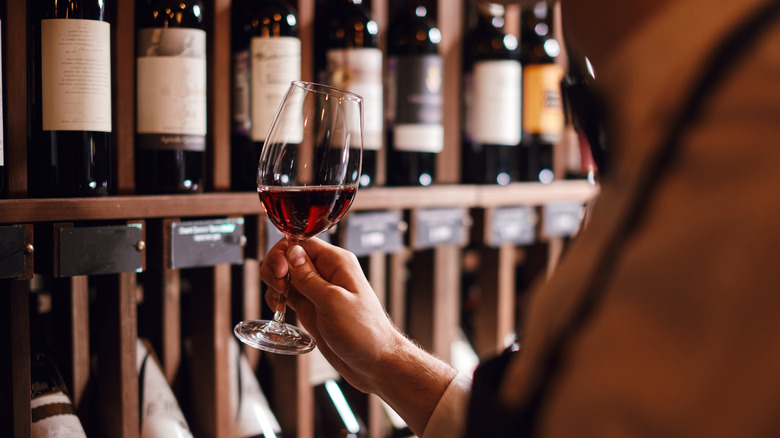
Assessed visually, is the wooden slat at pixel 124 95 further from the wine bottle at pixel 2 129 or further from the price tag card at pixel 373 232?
the price tag card at pixel 373 232

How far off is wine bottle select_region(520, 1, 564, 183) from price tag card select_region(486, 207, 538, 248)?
163 mm

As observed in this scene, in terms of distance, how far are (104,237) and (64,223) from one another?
0.17ft

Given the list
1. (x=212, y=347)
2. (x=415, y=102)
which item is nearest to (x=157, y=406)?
(x=212, y=347)

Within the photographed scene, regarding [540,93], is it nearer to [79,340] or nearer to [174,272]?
[174,272]

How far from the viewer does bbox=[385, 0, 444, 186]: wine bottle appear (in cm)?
122

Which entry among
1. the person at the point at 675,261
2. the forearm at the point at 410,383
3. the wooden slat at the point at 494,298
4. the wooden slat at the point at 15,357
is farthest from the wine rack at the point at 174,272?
the person at the point at 675,261

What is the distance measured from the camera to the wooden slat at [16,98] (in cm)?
81

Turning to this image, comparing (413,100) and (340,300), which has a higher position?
(413,100)

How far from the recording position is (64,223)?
82 cm

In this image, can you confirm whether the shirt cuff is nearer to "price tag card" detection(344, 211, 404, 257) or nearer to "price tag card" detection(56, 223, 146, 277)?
"price tag card" detection(344, 211, 404, 257)

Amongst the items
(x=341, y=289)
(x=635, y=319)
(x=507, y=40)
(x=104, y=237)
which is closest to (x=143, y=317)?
(x=104, y=237)

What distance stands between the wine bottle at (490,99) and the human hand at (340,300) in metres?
0.57

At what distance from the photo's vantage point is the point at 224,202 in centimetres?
97

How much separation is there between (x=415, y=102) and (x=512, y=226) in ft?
1.25
